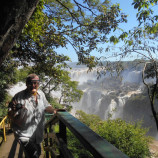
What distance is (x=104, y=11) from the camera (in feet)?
18.4

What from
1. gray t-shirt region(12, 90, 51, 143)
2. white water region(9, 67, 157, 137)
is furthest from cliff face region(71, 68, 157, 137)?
gray t-shirt region(12, 90, 51, 143)

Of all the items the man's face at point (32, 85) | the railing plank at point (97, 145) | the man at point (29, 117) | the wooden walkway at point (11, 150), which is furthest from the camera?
the wooden walkway at point (11, 150)

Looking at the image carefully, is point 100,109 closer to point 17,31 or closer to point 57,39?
point 57,39

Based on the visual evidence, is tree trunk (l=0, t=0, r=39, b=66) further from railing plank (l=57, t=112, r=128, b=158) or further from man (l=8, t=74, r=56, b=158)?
man (l=8, t=74, r=56, b=158)

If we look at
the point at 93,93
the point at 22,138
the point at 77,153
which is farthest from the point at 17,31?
the point at 93,93

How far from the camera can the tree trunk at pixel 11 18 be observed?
878 millimetres

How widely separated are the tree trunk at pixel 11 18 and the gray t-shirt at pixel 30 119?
43.1 inches

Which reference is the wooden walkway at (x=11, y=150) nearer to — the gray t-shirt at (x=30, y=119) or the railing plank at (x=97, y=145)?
the gray t-shirt at (x=30, y=119)

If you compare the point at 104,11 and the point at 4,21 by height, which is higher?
the point at 104,11

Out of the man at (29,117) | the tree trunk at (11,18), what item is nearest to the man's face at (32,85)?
the man at (29,117)

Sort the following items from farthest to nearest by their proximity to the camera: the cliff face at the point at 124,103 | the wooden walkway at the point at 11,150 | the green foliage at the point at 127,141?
the cliff face at the point at 124,103
the green foliage at the point at 127,141
the wooden walkway at the point at 11,150

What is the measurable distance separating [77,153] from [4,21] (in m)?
5.69

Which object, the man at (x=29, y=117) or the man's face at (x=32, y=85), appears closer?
the man at (x=29, y=117)

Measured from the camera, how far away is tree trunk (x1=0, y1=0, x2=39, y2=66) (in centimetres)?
88
